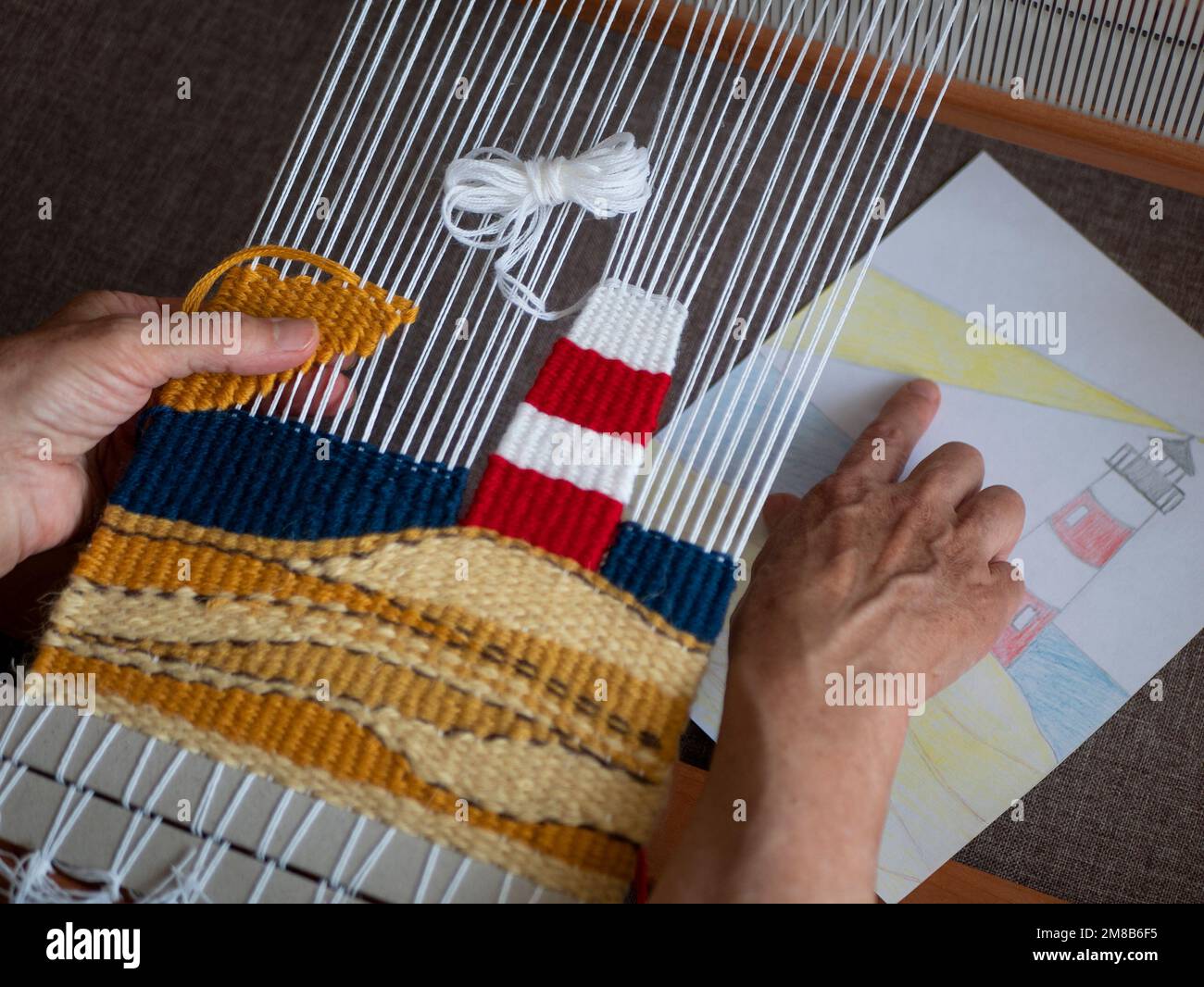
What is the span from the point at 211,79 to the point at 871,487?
1180mm

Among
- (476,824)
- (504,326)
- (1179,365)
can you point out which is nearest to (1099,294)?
(1179,365)

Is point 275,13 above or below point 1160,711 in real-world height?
above

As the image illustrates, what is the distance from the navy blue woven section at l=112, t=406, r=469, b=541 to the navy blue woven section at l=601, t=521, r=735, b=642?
0.55 ft

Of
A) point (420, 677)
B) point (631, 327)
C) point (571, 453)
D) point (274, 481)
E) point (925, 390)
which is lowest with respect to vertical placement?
point (420, 677)

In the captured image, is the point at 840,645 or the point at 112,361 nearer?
the point at 840,645

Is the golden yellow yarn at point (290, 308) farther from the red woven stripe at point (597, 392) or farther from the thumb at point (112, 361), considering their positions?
the red woven stripe at point (597, 392)

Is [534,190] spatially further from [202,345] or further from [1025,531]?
[1025,531]

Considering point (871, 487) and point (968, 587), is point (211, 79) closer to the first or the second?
point (871, 487)

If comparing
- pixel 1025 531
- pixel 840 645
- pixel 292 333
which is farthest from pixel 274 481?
pixel 1025 531

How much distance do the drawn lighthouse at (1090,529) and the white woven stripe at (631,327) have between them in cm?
56

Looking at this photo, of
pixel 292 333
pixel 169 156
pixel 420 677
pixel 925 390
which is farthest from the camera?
pixel 169 156

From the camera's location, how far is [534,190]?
1074 mm

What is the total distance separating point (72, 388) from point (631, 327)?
0.58 m
